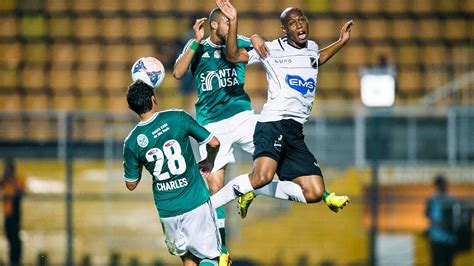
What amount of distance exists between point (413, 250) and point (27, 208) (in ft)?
13.7

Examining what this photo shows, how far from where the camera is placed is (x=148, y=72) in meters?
7.79

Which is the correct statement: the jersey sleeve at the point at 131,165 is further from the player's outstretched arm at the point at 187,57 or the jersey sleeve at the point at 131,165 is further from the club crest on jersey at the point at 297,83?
the club crest on jersey at the point at 297,83

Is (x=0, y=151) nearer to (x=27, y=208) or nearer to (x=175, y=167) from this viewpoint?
(x=27, y=208)

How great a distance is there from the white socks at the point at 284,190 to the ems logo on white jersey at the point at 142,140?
1.36 metres

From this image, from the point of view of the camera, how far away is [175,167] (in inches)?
297

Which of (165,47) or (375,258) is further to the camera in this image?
(165,47)

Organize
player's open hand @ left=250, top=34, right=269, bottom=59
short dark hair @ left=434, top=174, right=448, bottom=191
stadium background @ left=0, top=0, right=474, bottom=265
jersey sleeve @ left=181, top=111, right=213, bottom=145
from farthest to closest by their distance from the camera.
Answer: stadium background @ left=0, top=0, right=474, bottom=265 < short dark hair @ left=434, top=174, right=448, bottom=191 < player's open hand @ left=250, top=34, right=269, bottom=59 < jersey sleeve @ left=181, top=111, right=213, bottom=145

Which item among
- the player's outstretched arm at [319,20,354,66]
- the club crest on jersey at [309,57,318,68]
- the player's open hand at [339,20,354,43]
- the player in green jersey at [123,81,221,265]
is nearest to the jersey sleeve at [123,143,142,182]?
the player in green jersey at [123,81,221,265]

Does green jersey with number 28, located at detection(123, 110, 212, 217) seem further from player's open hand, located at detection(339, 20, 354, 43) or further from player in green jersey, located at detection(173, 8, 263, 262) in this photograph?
player's open hand, located at detection(339, 20, 354, 43)

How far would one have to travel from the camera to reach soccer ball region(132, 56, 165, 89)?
775 centimetres

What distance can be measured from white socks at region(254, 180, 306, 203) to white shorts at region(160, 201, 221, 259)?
3.00ft

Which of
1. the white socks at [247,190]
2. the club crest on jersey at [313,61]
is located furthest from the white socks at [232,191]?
the club crest on jersey at [313,61]

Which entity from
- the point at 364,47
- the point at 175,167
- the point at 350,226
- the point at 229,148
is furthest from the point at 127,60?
the point at 175,167

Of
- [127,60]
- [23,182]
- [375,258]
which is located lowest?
[375,258]
